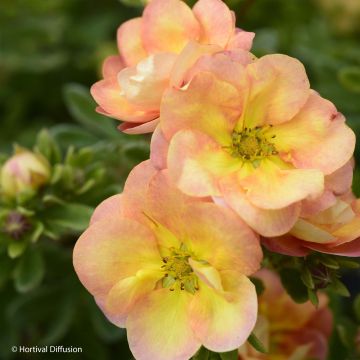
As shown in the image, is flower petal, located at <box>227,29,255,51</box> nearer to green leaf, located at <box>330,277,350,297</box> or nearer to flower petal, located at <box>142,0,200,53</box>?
flower petal, located at <box>142,0,200,53</box>

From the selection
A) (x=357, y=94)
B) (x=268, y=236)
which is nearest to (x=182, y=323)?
(x=268, y=236)

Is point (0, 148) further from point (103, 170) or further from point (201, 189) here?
point (201, 189)

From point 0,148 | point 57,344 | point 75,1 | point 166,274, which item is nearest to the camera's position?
point 166,274

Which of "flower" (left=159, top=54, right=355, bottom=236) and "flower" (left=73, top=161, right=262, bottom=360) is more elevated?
"flower" (left=159, top=54, right=355, bottom=236)

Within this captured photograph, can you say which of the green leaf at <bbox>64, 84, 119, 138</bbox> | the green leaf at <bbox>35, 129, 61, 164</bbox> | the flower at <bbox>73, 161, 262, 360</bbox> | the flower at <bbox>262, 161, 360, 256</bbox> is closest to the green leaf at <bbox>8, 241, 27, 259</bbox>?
the green leaf at <bbox>35, 129, 61, 164</bbox>

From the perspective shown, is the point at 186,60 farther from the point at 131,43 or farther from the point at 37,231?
the point at 37,231

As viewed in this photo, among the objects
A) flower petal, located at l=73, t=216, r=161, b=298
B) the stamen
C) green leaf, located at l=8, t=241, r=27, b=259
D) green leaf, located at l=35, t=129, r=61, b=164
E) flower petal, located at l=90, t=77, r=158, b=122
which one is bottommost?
green leaf, located at l=8, t=241, r=27, b=259
